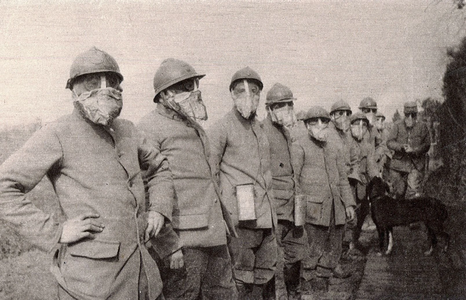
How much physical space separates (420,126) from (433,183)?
129 cm

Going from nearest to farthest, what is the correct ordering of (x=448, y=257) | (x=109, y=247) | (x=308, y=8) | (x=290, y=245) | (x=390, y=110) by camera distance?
(x=109, y=247), (x=290, y=245), (x=308, y=8), (x=448, y=257), (x=390, y=110)

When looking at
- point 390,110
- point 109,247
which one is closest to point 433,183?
point 390,110

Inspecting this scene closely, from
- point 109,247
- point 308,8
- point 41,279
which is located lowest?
point 41,279

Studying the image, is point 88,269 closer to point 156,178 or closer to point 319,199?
point 156,178

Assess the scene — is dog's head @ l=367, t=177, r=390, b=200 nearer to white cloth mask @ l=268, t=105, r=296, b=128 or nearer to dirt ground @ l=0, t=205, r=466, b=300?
dirt ground @ l=0, t=205, r=466, b=300

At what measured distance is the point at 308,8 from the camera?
6.61 metres

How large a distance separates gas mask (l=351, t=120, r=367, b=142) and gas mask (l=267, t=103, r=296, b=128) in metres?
4.68

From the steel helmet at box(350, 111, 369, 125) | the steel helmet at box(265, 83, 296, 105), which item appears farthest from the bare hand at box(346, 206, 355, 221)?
the steel helmet at box(350, 111, 369, 125)

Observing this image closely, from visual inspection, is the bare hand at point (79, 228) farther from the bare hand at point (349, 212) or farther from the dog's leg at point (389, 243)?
the dog's leg at point (389, 243)

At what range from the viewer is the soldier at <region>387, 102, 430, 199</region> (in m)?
11.3

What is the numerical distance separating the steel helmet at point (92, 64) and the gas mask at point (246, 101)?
2162 mm

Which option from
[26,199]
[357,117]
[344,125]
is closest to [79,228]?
[26,199]

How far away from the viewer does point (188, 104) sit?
4.46 m

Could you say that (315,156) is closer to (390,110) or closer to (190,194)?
(190,194)
